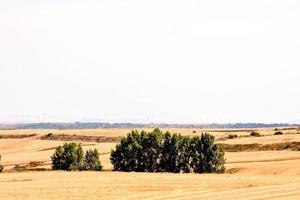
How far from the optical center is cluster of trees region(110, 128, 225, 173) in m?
85.7

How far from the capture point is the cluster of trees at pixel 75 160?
91.1m

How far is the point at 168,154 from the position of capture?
87.6 meters

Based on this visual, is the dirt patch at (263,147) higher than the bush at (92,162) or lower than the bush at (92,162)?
higher

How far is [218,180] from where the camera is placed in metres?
64.2

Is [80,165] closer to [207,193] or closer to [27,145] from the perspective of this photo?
[207,193]

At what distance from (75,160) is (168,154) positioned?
15597 mm

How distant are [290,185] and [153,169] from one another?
33.5 meters

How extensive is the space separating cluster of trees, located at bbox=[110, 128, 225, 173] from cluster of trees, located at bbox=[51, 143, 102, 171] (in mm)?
3464

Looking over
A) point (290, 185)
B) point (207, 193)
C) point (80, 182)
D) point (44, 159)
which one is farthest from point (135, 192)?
point (44, 159)

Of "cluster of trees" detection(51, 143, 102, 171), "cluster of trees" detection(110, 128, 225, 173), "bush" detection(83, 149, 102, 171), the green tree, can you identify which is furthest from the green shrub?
the green tree

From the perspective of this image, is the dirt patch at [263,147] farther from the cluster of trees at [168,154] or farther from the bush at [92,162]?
the bush at [92,162]

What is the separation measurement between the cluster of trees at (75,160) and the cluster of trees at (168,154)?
11.4 feet

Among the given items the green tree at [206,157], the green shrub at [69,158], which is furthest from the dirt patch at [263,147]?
the green shrub at [69,158]

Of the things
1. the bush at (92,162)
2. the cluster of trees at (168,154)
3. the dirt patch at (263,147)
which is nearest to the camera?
the cluster of trees at (168,154)
